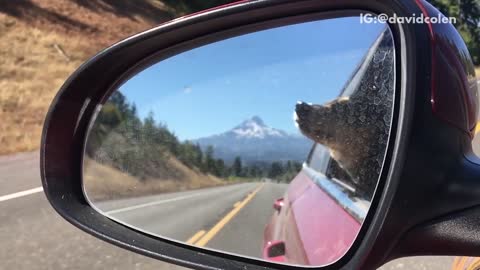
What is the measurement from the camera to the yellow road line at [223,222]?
1686 mm

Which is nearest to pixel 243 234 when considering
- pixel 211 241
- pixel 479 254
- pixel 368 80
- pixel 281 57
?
pixel 211 241

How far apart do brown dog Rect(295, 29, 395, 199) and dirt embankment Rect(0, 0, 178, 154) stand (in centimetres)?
1439

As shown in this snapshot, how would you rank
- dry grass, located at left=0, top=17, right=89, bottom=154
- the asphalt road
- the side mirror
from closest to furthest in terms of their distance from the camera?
the side mirror < the asphalt road < dry grass, located at left=0, top=17, right=89, bottom=154

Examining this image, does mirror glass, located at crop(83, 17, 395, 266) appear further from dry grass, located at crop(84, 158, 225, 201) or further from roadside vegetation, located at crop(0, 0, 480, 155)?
roadside vegetation, located at crop(0, 0, 480, 155)

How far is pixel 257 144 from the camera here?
168 centimetres

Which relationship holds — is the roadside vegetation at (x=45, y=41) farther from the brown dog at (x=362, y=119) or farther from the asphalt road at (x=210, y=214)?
the brown dog at (x=362, y=119)

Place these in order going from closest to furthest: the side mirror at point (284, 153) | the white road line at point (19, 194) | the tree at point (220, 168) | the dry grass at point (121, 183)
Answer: the side mirror at point (284, 153)
the tree at point (220, 168)
the dry grass at point (121, 183)
the white road line at point (19, 194)

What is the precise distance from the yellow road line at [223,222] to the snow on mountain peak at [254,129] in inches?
5.4

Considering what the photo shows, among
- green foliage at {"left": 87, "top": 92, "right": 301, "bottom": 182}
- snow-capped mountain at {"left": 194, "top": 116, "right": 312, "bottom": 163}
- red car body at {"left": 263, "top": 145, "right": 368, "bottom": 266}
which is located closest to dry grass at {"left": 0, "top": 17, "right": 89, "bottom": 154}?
green foliage at {"left": 87, "top": 92, "right": 301, "bottom": 182}

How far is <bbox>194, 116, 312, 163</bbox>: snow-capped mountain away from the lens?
1.55 m

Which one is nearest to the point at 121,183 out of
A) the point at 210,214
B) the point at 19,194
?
the point at 210,214

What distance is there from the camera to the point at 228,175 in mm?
1775

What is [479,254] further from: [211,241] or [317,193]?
[317,193]

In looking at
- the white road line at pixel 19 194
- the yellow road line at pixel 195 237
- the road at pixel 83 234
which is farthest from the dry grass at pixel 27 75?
the yellow road line at pixel 195 237
